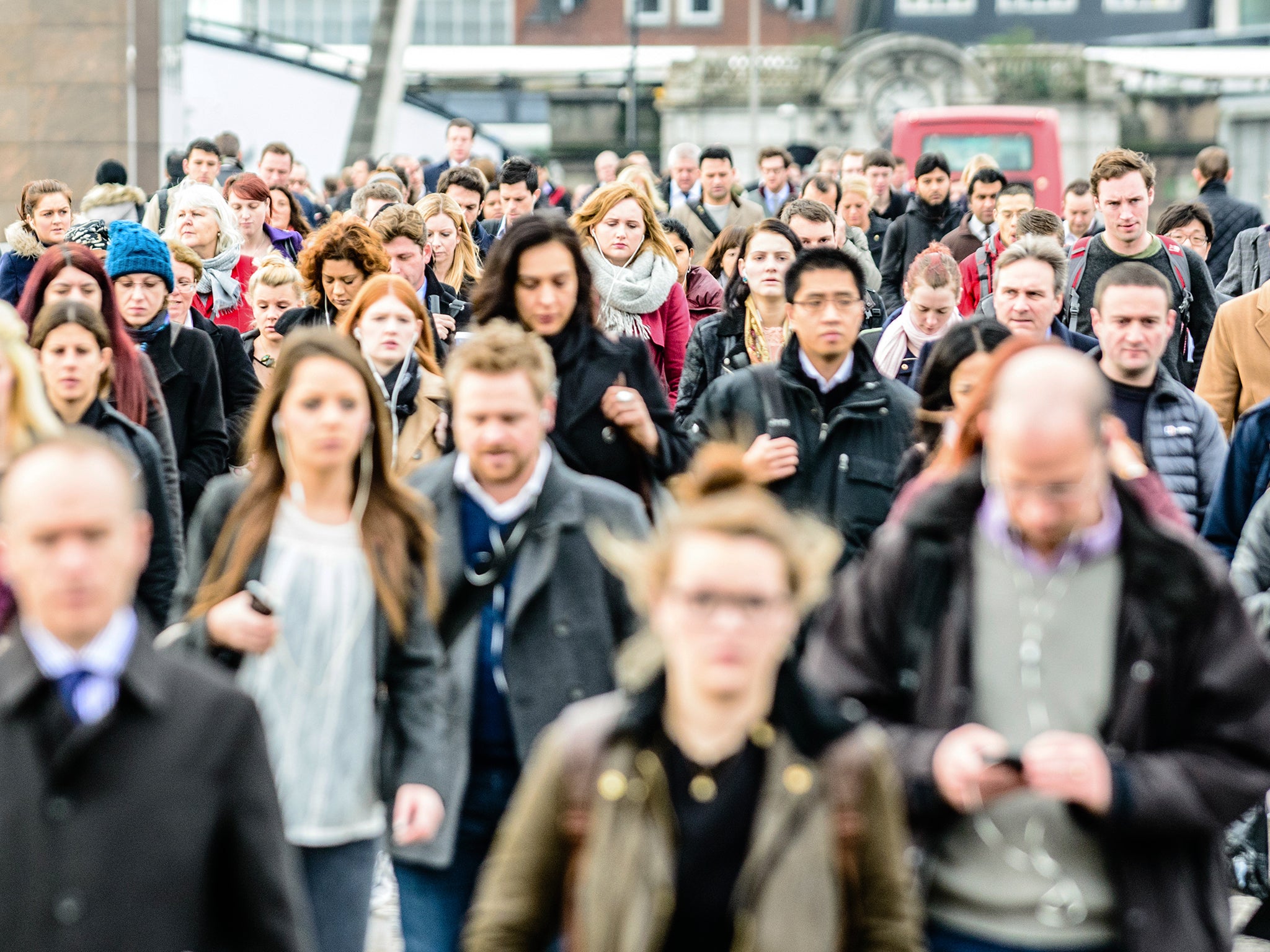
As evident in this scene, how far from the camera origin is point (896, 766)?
3529 millimetres

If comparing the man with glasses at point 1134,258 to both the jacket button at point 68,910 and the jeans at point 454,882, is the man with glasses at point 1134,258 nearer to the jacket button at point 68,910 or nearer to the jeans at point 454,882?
the jeans at point 454,882

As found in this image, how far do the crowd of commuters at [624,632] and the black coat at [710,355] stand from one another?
107cm

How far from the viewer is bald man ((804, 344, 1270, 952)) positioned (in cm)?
347

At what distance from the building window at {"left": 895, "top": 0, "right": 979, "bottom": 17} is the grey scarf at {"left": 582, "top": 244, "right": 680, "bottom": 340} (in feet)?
239

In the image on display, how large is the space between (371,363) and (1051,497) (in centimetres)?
386

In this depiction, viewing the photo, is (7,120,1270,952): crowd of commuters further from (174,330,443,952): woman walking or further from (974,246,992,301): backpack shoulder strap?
(974,246,992,301): backpack shoulder strap

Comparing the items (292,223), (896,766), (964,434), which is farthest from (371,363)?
(292,223)

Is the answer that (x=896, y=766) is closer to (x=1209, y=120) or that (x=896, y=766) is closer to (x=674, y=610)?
(x=674, y=610)

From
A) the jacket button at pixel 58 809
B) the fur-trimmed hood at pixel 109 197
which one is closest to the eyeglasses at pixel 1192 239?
the fur-trimmed hood at pixel 109 197

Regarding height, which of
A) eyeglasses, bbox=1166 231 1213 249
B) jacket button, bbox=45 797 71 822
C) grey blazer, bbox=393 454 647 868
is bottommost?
jacket button, bbox=45 797 71 822

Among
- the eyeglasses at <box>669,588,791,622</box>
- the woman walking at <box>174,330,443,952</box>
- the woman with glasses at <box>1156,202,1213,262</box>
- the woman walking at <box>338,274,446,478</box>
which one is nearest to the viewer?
the eyeglasses at <box>669,588,791,622</box>

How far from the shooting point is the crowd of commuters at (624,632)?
10.2 ft

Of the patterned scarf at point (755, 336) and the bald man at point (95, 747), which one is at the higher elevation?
the patterned scarf at point (755, 336)

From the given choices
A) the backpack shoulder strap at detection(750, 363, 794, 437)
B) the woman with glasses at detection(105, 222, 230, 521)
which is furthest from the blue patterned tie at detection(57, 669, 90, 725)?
the woman with glasses at detection(105, 222, 230, 521)
